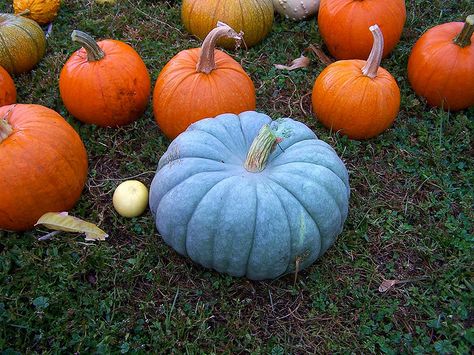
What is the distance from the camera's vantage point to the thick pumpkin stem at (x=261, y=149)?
2.42m

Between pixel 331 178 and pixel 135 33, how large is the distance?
270cm

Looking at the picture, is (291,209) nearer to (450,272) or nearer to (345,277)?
(345,277)

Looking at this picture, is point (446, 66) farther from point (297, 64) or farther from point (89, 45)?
point (89, 45)

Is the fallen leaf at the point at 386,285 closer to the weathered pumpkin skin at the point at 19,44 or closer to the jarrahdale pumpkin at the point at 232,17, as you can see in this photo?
the jarrahdale pumpkin at the point at 232,17

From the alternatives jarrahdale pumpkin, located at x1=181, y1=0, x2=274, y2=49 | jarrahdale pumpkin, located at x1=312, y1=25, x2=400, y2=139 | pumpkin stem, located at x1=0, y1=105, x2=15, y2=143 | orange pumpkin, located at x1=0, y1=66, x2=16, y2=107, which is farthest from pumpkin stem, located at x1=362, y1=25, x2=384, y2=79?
orange pumpkin, located at x1=0, y1=66, x2=16, y2=107

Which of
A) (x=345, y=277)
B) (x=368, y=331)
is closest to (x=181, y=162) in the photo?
(x=345, y=277)

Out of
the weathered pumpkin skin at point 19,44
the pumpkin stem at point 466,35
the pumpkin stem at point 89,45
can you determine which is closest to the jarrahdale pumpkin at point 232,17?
the pumpkin stem at point 89,45

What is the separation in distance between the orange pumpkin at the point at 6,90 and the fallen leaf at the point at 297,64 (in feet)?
6.88

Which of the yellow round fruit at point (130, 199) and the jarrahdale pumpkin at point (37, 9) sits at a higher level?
the jarrahdale pumpkin at point (37, 9)

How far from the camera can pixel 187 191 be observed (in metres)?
2.47

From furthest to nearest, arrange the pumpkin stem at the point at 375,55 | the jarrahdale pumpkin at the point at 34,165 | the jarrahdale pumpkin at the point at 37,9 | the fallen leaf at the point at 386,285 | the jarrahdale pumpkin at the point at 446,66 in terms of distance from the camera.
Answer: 1. the jarrahdale pumpkin at the point at 37,9
2. the jarrahdale pumpkin at the point at 446,66
3. the pumpkin stem at the point at 375,55
4. the fallen leaf at the point at 386,285
5. the jarrahdale pumpkin at the point at 34,165

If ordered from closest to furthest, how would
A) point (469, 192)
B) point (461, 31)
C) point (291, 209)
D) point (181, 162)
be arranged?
1. point (291, 209)
2. point (181, 162)
3. point (469, 192)
4. point (461, 31)

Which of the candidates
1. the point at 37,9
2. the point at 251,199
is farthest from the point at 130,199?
the point at 37,9

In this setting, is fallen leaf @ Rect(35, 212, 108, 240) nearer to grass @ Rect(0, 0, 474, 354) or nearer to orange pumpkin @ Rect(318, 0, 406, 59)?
grass @ Rect(0, 0, 474, 354)
